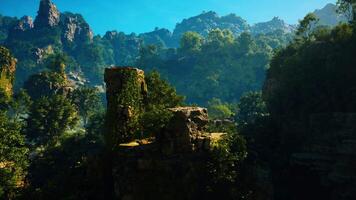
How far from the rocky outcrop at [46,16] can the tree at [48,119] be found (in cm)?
11648

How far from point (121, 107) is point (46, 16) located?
149651mm

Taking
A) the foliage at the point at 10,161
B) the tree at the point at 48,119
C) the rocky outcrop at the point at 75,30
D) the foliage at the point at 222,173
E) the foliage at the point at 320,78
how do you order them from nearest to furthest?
the foliage at the point at 222,173
the foliage at the point at 10,161
the foliage at the point at 320,78
the tree at the point at 48,119
the rocky outcrop at the point at 75,30

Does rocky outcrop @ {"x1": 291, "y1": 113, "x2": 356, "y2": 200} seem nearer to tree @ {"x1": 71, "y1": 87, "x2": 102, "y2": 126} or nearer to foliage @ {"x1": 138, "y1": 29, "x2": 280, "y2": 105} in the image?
tree @ {"x1": 71, "y1": 87, "x2": 102, "y2": 126}

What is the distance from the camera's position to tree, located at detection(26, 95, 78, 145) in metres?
55.9

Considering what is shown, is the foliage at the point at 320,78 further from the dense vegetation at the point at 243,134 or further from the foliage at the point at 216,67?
the foliage at the point at 216,67

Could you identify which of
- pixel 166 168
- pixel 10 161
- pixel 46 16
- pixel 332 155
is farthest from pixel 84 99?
pixel 46 16

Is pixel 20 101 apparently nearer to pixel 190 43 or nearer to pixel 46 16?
pixel 190 43

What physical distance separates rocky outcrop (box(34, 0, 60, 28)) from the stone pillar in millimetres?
145086

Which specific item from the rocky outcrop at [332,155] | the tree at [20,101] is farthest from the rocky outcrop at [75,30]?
the rocky outcrop at [332,155]

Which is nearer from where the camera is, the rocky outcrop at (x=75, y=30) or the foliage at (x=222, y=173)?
the foliage at (x=222, y=173)

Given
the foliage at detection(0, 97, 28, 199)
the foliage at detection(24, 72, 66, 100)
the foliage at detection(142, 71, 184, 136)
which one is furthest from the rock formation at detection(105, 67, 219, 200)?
the foliage at detection(24, 72, 66, 100)

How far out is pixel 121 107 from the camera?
29547mm

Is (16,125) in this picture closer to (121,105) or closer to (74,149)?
(74,149)

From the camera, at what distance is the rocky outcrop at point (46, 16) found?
16338 centimetres
